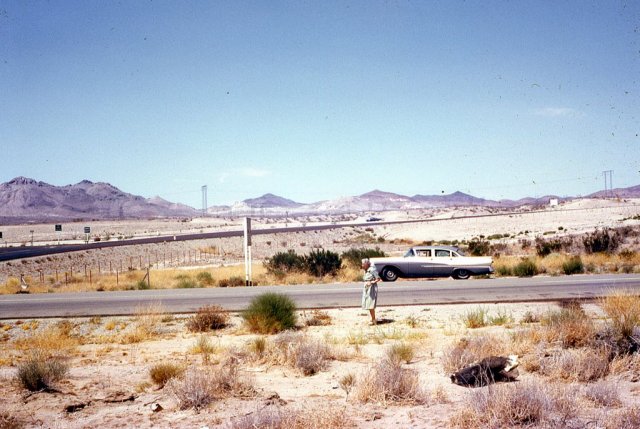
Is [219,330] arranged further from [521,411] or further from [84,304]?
[521,411]

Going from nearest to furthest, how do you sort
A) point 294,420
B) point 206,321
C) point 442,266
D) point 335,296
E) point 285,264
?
point 294,420, point 206,321, point 335,296, point 442,266, point 285,264

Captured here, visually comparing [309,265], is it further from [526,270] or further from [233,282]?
[526,270]

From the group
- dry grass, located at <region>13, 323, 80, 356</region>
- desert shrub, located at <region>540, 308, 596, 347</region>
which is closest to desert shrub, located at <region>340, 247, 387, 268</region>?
dry grass, located at <region>13, 323, 80, 356</region>

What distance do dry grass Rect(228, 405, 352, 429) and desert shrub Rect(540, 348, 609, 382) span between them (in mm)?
3732

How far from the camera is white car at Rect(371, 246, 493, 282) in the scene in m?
24.1

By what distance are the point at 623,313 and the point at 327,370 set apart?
19.7ft

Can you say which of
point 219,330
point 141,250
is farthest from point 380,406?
point 141,250

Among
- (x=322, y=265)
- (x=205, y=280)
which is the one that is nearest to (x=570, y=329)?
(x=322, y=265)

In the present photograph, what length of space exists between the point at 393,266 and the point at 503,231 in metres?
51.8

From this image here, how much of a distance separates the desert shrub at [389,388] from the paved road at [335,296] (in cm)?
970

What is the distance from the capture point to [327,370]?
31.6ft

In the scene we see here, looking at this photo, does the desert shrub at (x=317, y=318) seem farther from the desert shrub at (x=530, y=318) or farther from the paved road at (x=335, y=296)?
the desert shrub at (x=530, y=318)

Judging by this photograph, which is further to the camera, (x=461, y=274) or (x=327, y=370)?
(x=461, y=274)

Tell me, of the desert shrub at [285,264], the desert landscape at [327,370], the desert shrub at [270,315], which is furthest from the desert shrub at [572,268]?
the desert shrub at [270,315]
